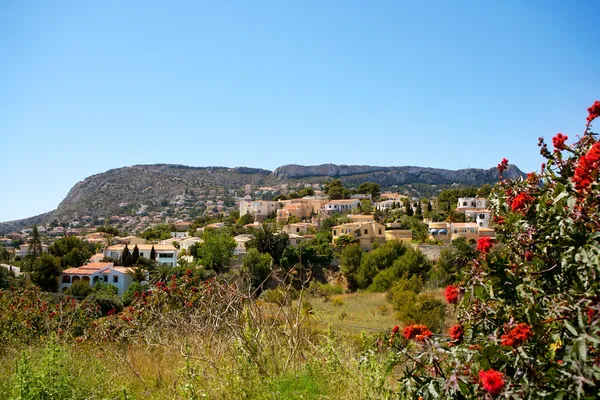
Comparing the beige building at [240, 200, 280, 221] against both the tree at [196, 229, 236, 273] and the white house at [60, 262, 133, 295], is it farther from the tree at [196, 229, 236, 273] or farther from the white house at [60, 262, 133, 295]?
the white house at [60, 262, 133, 295]

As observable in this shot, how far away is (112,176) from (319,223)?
301ft

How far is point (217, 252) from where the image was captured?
119 ft

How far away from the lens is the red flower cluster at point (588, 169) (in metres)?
1.95

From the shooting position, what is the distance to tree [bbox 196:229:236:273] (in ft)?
116

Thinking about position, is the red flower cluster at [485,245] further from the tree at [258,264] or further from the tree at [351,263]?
the tree at [351,263]

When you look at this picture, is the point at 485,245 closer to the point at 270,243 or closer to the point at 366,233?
the point at 270,243

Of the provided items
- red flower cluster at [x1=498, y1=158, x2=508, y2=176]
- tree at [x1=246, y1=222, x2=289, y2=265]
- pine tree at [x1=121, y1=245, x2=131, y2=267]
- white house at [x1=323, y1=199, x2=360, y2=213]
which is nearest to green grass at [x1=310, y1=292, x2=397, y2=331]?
red flower cluster at [x1=498, y1=158, x2=508, y2=176]

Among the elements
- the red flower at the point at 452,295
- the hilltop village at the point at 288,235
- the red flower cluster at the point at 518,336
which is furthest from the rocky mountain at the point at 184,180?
the red flower cluster at the point at 518,336

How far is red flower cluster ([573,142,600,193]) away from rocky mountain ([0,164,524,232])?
369ft

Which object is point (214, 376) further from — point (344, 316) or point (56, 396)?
point (344, 316)

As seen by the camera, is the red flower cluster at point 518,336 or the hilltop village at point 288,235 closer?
the red flower cluster at point 518,336

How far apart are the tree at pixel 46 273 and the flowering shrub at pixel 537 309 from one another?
3439 cm

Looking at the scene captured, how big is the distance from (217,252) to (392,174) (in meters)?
113

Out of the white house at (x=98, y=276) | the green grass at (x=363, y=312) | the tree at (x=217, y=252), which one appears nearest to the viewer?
the green grass at (x=363, y=312)
